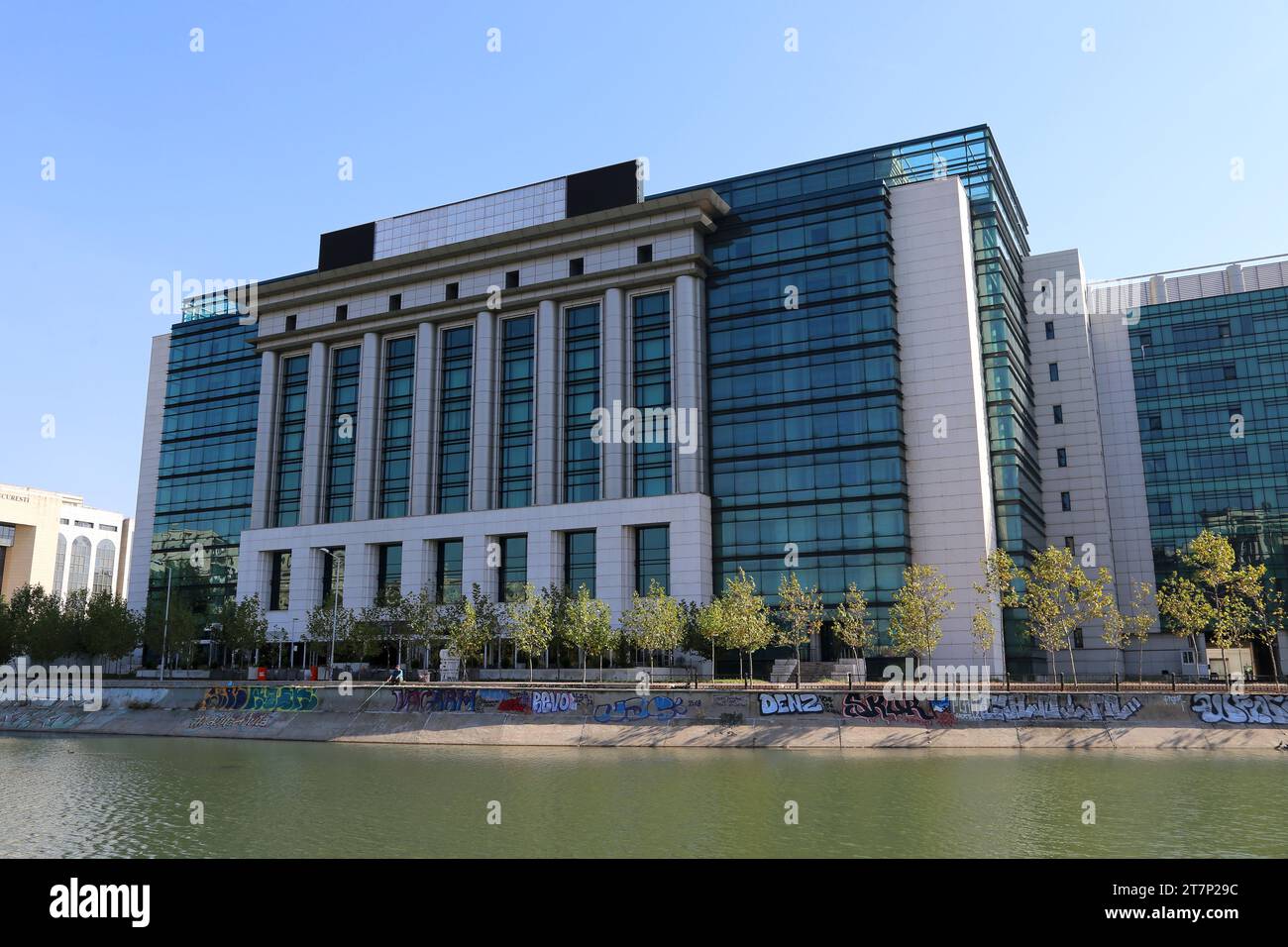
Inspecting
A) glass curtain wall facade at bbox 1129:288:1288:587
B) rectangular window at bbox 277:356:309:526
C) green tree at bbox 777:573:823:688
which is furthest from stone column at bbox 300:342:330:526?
glass curtain wall facade at bbox 1129:288:1288:587

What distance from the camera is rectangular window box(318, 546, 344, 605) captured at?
299ft

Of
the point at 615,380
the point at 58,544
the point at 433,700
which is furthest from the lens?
the point at 58,544

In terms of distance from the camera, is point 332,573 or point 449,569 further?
point 332,573

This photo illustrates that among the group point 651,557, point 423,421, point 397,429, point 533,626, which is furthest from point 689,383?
point 397,429

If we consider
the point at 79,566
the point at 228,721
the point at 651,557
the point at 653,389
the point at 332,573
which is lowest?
the point at 228,721

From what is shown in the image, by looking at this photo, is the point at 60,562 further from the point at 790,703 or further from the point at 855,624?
the point at 790,703

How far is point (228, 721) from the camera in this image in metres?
66.8

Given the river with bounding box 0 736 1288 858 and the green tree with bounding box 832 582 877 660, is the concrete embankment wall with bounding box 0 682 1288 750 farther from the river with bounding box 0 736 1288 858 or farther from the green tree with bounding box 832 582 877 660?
the green tree with bounding box 832 582 877 660

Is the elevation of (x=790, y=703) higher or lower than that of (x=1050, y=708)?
higher

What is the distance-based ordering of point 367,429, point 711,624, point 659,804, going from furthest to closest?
point 367,429, point 711,624, point 659,804

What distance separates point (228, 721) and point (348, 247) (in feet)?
177

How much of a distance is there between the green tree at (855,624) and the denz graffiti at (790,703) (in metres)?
13.1

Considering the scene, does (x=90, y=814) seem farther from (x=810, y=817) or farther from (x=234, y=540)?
(x=234, y=540)
